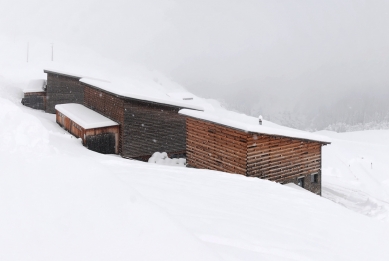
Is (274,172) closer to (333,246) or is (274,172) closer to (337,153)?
(333,246)

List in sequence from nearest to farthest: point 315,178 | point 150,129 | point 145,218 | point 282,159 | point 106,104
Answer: point 145,218 < point 282,159 < point 315,178 < point 150,129 < point 106,104

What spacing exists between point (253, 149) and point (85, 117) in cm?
993

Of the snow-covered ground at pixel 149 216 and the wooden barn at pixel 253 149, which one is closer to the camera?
the snow-covered ground at pixel 149 216

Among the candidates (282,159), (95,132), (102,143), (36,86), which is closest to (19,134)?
(282,159)

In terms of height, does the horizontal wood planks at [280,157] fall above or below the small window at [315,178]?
above

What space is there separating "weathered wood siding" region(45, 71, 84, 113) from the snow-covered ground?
20972mm

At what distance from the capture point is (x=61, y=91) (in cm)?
2959

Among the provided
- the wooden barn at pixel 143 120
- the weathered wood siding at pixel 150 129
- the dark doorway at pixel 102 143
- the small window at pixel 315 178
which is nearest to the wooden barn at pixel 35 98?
the wooden barn at pixel 143 120

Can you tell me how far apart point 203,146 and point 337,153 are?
76.2 ft

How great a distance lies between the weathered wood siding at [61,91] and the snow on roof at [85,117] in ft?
13.9

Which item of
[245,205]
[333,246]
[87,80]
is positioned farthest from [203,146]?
[333,246]

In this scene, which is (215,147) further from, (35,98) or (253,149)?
(35,98)

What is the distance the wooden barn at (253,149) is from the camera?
1641 centimetres

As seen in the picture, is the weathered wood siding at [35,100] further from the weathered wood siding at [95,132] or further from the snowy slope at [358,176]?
the snowy slope at [358,176]
